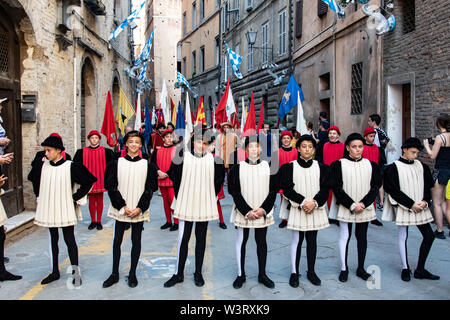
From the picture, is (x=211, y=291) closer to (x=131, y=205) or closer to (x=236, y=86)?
(x=131, y=205)

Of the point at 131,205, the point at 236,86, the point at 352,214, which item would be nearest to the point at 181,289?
the point at 131,205

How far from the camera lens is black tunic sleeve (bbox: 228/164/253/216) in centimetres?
513

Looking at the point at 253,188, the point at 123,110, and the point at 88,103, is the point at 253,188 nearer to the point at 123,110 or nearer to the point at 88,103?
the point at 123,110

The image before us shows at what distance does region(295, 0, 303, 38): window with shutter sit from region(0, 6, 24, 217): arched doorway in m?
11.1

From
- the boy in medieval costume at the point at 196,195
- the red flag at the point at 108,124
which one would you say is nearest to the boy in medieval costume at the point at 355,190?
the boy in medieval costume at the point at 196,195

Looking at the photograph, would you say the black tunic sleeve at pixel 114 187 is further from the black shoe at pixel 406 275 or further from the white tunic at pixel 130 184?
the black shoe at pixel 406 275

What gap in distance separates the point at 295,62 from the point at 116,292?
14.8 meters

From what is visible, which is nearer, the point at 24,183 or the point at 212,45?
the point at 24,183

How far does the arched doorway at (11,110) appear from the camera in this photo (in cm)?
841

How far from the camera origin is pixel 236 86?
26641 millimetres

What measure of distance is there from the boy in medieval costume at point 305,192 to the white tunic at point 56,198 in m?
2.32

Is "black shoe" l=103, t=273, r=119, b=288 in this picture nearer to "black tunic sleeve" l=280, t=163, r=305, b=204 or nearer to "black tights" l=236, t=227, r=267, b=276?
"black tights" l=236, t=227, r=267, b=276

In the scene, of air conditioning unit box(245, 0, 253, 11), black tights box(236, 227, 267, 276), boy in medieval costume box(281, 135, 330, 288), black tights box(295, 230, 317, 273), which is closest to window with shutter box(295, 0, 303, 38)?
air conditioning unit box(245, 0, 253, 11)

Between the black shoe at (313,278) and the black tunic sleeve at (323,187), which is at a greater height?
the black tunic sleeve at (323,187)
